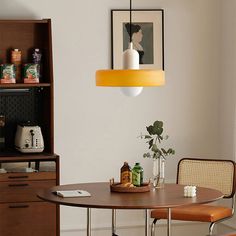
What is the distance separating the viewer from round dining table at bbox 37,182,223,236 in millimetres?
4102

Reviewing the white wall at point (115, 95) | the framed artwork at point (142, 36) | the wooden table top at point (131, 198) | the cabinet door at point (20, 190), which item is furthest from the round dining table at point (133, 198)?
the framed artwork at point (142, 36)

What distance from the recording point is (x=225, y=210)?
203 inches

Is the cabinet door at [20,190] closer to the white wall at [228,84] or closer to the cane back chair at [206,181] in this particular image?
the cane back chair at [206,181]

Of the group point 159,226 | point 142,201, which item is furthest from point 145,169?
point 142,201

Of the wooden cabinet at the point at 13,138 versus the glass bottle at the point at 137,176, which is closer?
the glass bottle at the point at 137,176

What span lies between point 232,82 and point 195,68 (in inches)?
14.7

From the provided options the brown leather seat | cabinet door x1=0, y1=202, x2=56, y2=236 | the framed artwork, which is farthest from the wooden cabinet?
the brown leather seat

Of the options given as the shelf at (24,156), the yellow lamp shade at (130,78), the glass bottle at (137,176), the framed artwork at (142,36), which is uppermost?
the framed artwork at (142,36)

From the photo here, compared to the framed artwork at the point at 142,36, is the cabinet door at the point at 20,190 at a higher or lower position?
lower

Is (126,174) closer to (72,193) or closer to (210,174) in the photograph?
(72,193)

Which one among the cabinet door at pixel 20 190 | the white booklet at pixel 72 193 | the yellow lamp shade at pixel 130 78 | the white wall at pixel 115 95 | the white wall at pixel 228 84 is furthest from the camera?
the white wall at pixel 228 84

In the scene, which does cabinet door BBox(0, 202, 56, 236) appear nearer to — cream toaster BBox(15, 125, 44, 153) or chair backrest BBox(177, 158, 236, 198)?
cream toaster BBox(15, 125, 44, 153)

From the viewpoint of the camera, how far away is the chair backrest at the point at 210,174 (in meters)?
5.43

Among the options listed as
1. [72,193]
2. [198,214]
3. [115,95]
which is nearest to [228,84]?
[115,95]
